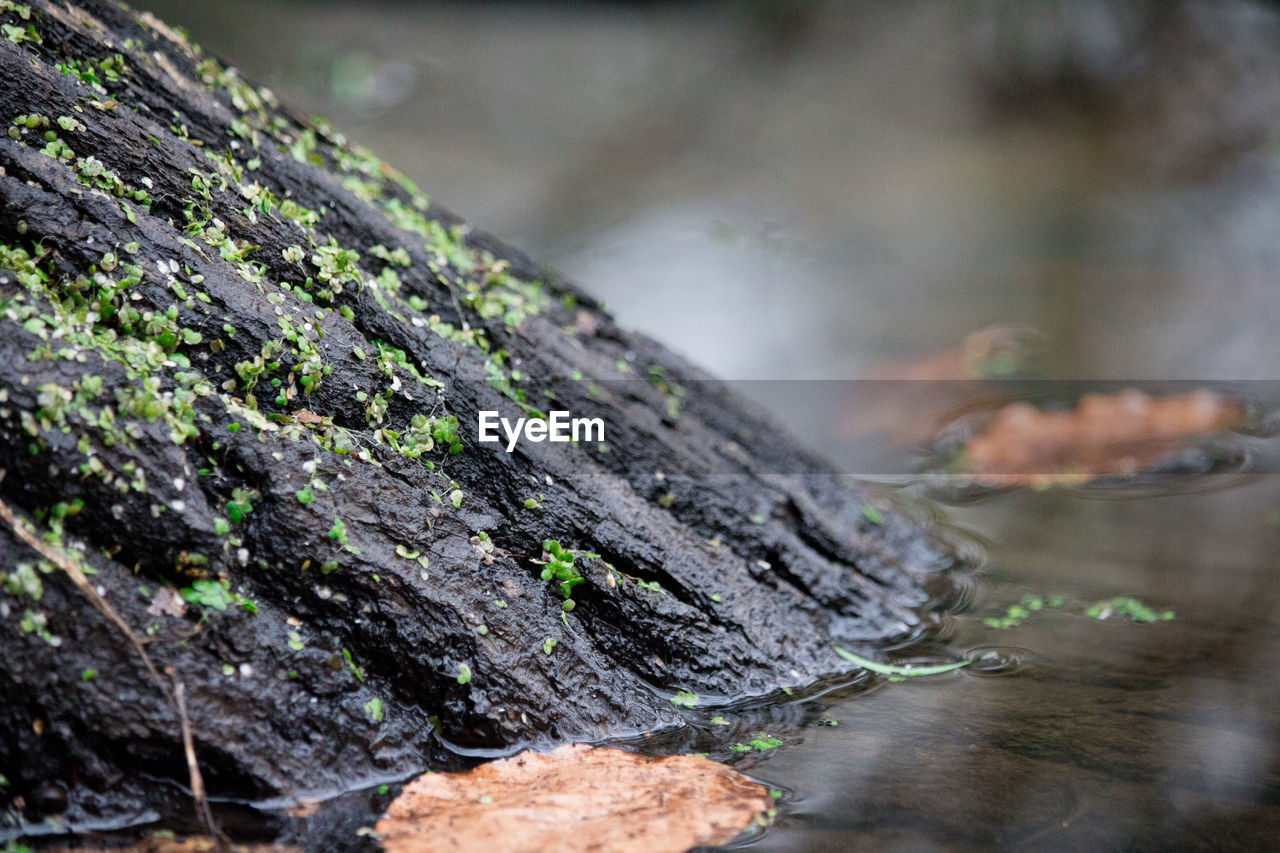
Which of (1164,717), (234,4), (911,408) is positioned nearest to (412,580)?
(1164,717)

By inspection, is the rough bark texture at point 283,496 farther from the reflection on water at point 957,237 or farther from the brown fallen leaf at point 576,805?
the reflection on water at point 957,237

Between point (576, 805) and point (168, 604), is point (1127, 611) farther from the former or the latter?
point (168, 604)

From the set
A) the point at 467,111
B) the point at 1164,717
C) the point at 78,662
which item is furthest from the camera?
the point at 467,111

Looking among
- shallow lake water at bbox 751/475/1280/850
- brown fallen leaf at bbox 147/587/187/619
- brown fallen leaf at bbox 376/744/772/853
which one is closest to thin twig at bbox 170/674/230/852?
brown fallen leaf at bbox 147/587/187/619

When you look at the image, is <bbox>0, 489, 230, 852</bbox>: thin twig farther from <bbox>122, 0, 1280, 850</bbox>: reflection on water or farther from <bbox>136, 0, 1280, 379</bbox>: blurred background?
<bbox>136, 0, 1280, 379</bbox>: blurred background

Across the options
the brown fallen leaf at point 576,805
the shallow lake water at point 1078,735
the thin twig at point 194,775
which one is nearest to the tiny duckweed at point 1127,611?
the shallow lake water at point 1078,735

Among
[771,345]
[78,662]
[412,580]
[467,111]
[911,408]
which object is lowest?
[78,662]

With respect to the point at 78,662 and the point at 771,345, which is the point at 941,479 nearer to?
the point at 771,345
